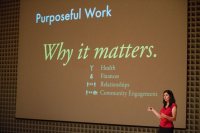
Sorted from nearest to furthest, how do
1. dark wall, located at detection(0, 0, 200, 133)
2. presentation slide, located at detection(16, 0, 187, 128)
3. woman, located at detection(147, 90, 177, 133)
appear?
1. woman, located at detection(147, 90, 177, 133)
2. dark wall, located at detection(0, 0, 200, 133)
3. presentation slide, located at detection(16, 0, 187, 128)

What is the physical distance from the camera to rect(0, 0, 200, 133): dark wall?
236 inches

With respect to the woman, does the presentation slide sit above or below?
above

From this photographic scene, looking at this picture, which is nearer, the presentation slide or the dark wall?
the dark wall

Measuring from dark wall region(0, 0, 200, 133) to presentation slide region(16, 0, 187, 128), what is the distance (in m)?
0.11

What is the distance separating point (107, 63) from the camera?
659cm

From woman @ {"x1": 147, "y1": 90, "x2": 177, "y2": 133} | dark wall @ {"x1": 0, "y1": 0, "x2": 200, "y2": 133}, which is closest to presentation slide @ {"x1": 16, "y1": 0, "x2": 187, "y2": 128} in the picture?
dark wall @ {"x1": 0, "y1": 0, "x2": 200, "y2": 133}

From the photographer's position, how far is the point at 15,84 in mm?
7410

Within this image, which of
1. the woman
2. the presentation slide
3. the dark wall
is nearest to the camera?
the woman

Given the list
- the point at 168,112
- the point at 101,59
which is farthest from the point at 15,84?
the point at 168,112

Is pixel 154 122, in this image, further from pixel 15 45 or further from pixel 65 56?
pixel 15 45

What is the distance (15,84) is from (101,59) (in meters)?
1.93

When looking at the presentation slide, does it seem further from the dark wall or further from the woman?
the woman

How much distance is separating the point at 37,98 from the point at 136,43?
222 centimetres

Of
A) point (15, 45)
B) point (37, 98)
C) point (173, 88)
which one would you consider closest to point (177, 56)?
point (173, 88)
